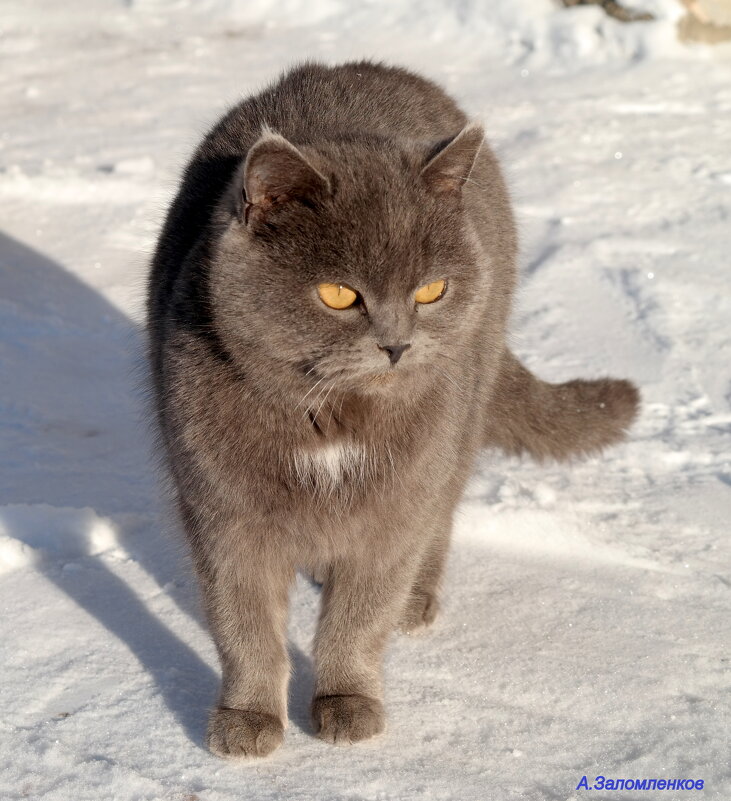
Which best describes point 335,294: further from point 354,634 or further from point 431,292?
point 354,634

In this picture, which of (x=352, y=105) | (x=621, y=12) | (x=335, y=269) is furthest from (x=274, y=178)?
(x=621, y=12)

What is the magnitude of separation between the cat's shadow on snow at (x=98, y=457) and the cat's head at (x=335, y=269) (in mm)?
825

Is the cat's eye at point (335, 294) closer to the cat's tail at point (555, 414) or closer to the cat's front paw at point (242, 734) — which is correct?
the cat's front paw at point (242, 734)

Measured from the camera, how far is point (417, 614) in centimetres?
259

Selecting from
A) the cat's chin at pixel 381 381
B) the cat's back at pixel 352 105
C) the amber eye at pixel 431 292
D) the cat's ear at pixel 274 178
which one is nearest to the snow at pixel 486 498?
the cat's back at pixel 352 105

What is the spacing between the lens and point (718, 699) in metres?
2.31

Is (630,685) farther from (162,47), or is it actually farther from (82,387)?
(162,47)

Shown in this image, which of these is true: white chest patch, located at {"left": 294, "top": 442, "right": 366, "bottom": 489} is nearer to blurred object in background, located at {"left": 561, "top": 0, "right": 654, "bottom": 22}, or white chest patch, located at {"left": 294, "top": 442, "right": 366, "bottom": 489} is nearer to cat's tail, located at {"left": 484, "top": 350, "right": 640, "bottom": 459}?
cat's tail, located at {"left": 484, "top": 350, "right": 640, "bottom": 459}

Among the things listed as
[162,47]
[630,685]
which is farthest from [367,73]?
[162,47]

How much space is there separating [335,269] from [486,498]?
1.31 metres

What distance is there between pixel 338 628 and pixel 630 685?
0.68 metres

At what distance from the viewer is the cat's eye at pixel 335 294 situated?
76.4 inches

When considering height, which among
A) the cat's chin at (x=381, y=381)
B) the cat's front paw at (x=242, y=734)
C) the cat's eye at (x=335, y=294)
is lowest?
the cat's front paw at (x=242, y=734)

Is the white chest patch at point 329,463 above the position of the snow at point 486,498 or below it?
above
